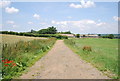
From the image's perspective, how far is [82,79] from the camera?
213 inches

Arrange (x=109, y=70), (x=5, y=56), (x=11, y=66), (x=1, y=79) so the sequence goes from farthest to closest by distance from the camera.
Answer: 1. (x=5, y=56)
2. (x=109, y=70)
3. (x=11, y=66)
4. (x=1, y=79)

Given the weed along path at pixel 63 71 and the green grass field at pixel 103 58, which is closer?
the weed along path at pixel 63 71

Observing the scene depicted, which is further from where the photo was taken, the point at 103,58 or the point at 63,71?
the point at 103,58

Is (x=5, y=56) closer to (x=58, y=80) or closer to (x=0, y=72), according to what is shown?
(x=0, y=72)

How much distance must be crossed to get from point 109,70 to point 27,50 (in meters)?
8.57

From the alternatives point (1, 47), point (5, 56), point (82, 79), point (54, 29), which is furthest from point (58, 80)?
point (54, 29)

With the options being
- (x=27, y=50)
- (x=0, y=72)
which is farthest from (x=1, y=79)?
(x=27, y=50)

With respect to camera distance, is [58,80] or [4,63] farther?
[4,63]

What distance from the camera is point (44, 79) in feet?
17.8

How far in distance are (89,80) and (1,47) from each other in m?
5.70

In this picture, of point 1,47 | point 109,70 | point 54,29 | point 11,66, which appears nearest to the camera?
point 11,66

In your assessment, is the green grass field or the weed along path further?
the green grass field

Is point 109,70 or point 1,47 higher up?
point 1,47

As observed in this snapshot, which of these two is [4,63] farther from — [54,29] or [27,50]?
[54,29]
